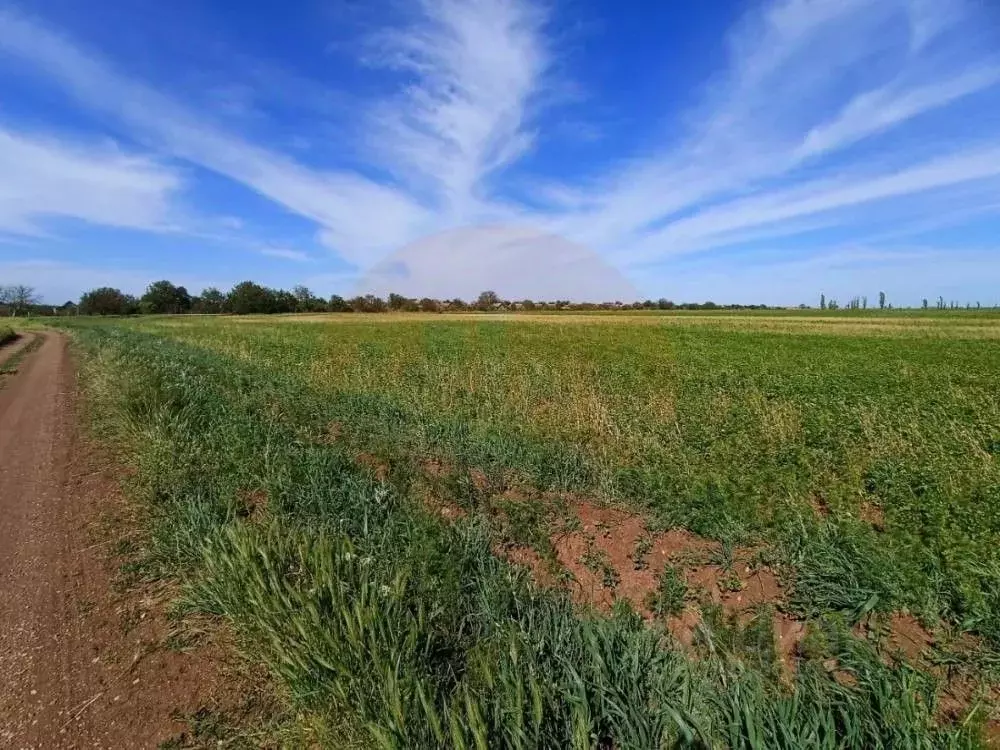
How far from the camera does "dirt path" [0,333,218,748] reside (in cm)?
305

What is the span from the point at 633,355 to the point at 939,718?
798 inches

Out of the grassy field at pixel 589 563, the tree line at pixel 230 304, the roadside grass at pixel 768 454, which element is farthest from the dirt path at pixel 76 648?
the tree line at pixel 230 304

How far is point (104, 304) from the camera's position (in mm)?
134875

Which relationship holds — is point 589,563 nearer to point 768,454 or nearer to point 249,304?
point 768,454

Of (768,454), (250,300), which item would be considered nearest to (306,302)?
(250,300)

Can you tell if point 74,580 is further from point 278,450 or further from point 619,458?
point 619,458

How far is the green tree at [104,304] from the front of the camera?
134875 mm

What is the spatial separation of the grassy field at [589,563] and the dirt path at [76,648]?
1.39ft

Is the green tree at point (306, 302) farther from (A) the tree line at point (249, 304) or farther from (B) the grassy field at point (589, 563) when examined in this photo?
(B) the grassy field at point (589, 563)

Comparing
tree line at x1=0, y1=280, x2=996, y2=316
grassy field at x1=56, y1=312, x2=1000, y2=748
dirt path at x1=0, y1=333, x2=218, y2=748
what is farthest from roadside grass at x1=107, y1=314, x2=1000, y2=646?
tree line at x1=0, y1=280, x2=996, y2=316

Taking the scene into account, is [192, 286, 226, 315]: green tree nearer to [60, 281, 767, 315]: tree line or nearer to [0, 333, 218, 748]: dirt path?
[60, 281, 767, 315]: tree line

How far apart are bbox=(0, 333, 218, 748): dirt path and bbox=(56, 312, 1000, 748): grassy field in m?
0.42

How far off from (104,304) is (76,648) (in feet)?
542

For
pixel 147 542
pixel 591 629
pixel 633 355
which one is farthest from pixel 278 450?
pixel 633 355
